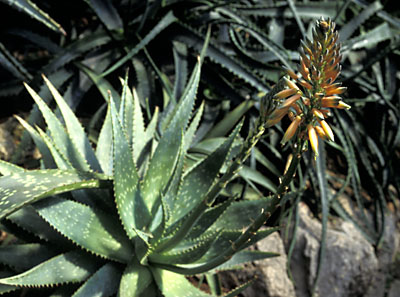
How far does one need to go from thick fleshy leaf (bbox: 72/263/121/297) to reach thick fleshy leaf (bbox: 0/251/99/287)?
0.12 ft

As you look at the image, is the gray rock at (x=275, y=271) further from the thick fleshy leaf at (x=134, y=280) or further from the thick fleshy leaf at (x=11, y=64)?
the thick fleshy leaf at (x=11, y=64)

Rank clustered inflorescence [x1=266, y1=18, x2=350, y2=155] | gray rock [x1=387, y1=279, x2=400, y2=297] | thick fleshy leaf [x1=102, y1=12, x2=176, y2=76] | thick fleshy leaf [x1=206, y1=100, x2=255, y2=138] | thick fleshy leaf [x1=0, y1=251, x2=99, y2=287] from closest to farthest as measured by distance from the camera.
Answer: clustered inflorescence [x1=266, y1=18, x2=350, y2=155] → thick fleshy leaf [x1=0, y1=251, x2=99, y2=287] → thick fleshy leaf [x1=102, y1=12, x2=176, y2=76] → thick fleshy leaf [x1=206, y1=100, x2=255, y2=138] → gray rock [x1=387, y1=279, x2=400, y2=297]

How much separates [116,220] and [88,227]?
0.08m

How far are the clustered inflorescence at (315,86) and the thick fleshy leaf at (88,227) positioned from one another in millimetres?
509

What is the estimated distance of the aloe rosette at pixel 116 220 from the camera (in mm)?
819

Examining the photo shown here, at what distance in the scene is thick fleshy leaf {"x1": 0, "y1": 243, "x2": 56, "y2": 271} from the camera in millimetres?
887

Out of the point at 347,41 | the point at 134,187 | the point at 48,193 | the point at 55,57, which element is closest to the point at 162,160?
the point at 134,187

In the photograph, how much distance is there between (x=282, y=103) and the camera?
1.65 ft

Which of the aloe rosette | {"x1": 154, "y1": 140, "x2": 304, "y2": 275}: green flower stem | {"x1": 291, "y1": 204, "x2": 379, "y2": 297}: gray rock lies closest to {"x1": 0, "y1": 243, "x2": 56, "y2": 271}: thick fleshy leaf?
the aloe rosette

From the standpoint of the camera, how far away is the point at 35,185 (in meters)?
0.75

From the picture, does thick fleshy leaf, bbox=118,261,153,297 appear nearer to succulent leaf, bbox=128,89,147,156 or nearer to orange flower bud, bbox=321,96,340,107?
succulent leaf, bbox=128,89,147,156

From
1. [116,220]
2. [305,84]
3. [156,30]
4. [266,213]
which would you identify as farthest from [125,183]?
[156,30]

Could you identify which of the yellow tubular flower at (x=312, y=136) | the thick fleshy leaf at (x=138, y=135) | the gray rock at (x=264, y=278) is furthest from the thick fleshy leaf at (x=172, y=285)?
the yellow tubular flower at (x=312, y=136)

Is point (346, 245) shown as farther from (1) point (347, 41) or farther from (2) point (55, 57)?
(2) point (55, 57)
